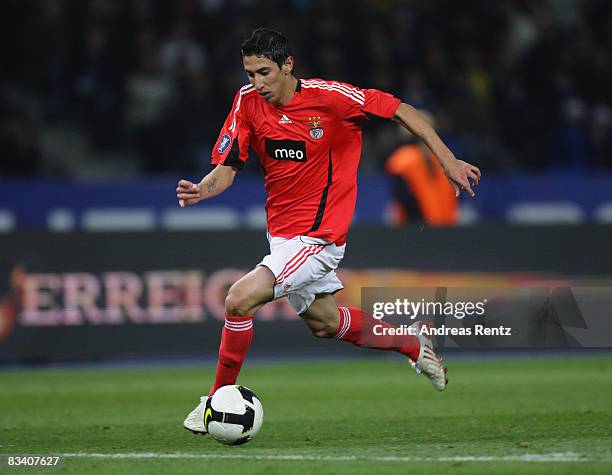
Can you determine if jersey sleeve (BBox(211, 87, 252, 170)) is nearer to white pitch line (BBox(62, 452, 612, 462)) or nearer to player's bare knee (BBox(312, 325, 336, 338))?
player's bare knee (BBox(312, 325, 336, 338))

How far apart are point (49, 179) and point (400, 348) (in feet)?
21.8

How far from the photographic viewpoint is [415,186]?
12.1 metres

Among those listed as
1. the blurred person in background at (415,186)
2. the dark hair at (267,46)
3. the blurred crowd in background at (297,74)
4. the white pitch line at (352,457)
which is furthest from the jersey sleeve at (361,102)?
the blurred crowd in background at (297,74)

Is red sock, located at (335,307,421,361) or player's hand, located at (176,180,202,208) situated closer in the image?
player's hand, located at (176,180,202,208)

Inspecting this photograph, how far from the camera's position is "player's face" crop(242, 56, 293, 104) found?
6.36m

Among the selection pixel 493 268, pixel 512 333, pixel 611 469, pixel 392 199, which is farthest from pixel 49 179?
pixel 611 469

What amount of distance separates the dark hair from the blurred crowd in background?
22.7 feet

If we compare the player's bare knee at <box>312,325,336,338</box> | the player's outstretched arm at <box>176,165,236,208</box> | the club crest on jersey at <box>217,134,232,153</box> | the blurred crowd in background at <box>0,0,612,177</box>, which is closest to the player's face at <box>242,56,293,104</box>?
the club crest on jersey at <box>217,134,232,153</box>

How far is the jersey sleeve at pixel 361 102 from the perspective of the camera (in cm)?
650

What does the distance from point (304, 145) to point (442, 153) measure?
824mm

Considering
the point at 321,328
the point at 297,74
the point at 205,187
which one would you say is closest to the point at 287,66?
the point at 205,187

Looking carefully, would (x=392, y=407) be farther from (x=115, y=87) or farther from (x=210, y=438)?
(x=115, y=87)

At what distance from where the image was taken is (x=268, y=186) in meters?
6.70

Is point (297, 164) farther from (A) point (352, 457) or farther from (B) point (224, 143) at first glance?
(A) point (352, 457)
